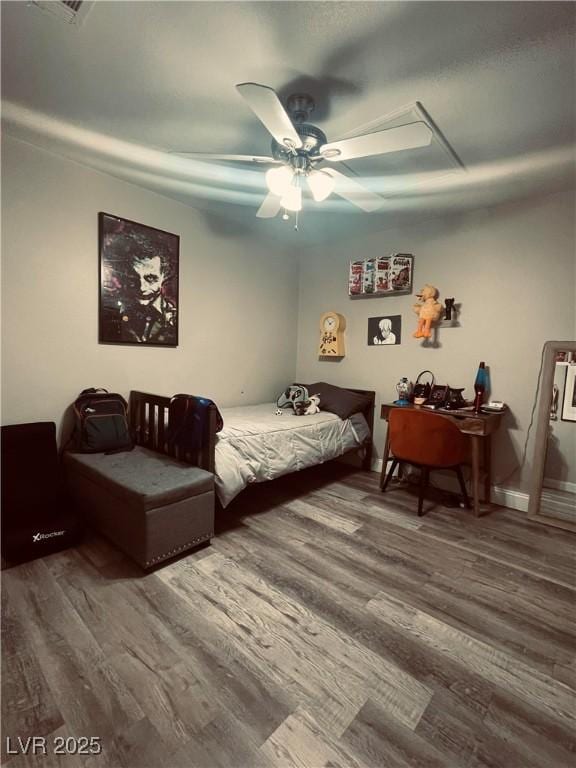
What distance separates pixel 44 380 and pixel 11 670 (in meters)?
1.66

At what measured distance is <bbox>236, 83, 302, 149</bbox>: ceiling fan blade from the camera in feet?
3.98

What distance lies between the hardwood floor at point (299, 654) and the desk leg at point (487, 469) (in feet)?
2.20

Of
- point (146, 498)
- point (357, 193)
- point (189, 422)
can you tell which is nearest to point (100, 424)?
point (189, 422)

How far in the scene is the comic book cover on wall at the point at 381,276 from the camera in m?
3.20

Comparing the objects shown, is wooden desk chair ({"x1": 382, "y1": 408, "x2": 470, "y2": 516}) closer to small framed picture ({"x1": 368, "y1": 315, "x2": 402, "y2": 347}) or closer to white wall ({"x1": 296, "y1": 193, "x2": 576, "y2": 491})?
white wall ({"x1": 296, "y1": 193, "x2": 576, "y2": 491})

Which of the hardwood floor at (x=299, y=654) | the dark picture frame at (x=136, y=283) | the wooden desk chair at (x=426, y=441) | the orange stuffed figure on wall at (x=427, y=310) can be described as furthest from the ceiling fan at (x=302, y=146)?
the hardwood floor at (x=299, y=654)

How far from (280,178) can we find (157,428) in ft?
5.99

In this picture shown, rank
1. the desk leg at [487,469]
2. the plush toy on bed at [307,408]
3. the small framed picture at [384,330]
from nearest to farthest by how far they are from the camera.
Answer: the desk leg at [487,469] → the plush toy on bed at [307,408] → the small framed picture at [384,330]

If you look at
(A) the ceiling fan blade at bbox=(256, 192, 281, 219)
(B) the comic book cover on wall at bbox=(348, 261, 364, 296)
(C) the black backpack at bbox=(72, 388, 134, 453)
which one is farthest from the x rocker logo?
(B) the comic book cover on wall at bbox=(348, 261, 364, 296)

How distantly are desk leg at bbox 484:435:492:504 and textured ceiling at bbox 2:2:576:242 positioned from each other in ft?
6.47

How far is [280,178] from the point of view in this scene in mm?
1740

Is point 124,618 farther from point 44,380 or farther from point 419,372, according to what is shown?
point 419,372

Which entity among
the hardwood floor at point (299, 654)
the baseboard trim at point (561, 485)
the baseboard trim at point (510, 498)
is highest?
the baseboard trim at point (561, 485)

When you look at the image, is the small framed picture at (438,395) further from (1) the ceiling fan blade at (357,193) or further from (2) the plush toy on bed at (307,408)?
(1) the ceiling fan blade at (357,193)
